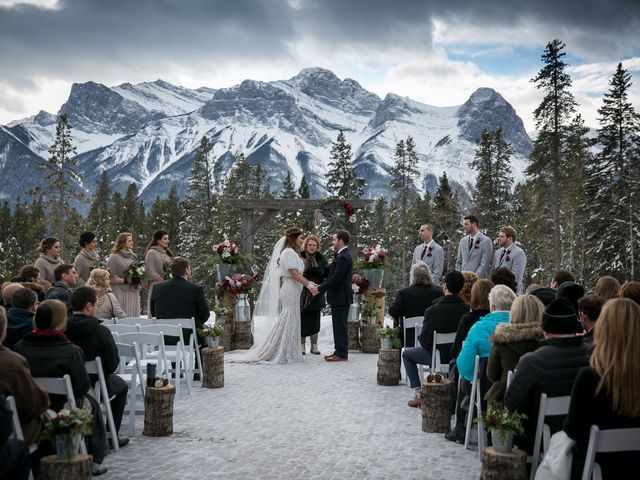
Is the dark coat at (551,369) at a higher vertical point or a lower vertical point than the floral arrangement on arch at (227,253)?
lower

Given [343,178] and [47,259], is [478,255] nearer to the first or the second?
[47,259]

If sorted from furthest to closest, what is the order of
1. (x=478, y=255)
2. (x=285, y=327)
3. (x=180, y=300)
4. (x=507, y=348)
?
(x=285, y=327)
(x=478, y=255)
(x=180, y=300)
(x=507, y=348)

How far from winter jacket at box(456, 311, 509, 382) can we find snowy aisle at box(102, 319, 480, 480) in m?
0.83

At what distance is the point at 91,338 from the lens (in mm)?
5559

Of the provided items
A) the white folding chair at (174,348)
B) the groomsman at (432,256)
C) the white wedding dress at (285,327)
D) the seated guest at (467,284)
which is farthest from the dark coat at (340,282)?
the seated guest at (467,284)

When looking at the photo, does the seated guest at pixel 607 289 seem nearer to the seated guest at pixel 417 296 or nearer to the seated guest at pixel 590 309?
the seated guest at pixel 590 309

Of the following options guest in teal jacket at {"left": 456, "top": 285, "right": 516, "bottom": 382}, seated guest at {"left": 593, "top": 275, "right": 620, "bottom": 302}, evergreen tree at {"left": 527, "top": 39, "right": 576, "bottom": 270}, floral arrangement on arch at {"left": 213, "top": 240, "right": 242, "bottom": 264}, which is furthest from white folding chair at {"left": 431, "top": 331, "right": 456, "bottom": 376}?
evergreen tree at {"left": 527, "top": 39, "right": 576, "bottom": 270}

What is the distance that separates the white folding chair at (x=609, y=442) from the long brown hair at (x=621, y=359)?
0.10m

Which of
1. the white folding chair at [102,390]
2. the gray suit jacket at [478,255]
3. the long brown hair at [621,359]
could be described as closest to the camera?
the long brown hair at [621,359]

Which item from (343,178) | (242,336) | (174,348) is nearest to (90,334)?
(174,348)

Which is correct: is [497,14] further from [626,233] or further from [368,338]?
[626,233]

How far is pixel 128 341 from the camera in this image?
675 centimetres

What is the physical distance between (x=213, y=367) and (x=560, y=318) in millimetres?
5585

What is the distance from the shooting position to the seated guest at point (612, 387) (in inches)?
133
